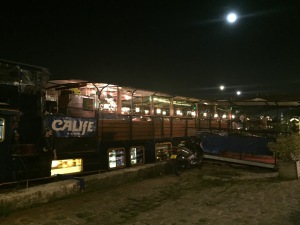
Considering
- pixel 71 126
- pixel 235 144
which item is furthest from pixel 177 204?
pixel 235 144

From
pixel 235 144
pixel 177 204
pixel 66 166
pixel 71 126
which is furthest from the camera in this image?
pixel 235 144

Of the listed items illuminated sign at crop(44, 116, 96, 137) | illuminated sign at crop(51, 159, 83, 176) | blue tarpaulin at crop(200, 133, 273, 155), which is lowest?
illuminated sign at crop(51, 159, 83, 176)

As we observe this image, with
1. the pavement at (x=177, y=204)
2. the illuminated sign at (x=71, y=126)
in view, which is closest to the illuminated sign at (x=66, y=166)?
the illuminated sign at (x=71, y=126)

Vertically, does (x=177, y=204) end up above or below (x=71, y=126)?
below

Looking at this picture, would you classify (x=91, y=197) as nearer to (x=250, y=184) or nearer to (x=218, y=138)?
(x=250, y=184)

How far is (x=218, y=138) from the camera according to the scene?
16.5 metres

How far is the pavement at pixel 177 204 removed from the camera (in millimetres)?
6922

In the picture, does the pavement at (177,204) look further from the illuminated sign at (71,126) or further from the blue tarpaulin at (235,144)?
the blue tarpaulin at (235,144)

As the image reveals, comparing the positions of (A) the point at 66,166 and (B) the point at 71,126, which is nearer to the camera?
(B) the point at 71,126

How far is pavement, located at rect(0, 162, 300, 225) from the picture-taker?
6.92 m

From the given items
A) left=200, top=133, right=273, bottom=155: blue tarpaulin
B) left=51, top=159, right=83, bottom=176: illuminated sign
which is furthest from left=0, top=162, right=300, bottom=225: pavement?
left=200, top=133, right=273, bottom=155: blue tarpaulin

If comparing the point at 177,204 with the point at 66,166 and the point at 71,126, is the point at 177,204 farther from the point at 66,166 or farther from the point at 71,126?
the point at 71,126

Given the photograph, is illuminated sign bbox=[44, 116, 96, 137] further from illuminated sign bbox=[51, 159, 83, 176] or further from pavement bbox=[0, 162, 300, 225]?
pavement bbox=[0, 162, 300, 225]

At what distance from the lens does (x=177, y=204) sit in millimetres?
8320
